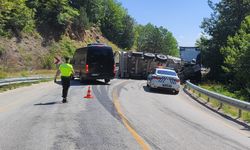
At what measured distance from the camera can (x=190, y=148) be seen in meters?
9.66

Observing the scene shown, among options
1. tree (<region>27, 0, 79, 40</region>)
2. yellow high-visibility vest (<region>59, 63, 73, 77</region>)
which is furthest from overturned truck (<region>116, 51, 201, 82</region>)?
yellow high-visibility vest (<region>59, 63, 73, 77</region>)

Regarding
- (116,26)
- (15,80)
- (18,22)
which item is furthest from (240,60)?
(116,26)

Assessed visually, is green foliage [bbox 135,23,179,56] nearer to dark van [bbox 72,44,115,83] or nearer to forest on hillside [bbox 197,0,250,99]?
forest on hillside [bbox 197,0,250,99]

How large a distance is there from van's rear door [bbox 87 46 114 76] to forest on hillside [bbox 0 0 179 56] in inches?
330

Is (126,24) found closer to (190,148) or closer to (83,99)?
(83,99)

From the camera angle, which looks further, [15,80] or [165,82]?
[15,80]

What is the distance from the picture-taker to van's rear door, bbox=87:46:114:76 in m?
31.4

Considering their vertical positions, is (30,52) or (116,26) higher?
(116,26)

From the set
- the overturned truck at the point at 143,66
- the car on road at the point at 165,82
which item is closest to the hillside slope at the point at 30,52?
the overturned truck at the point at 143,66

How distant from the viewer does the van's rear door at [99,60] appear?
3141cm

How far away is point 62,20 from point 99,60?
117 ft

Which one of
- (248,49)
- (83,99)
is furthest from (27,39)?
(83,99)

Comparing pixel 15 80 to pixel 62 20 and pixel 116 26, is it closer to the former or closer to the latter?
pixel 62 20

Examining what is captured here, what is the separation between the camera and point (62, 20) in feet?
216
